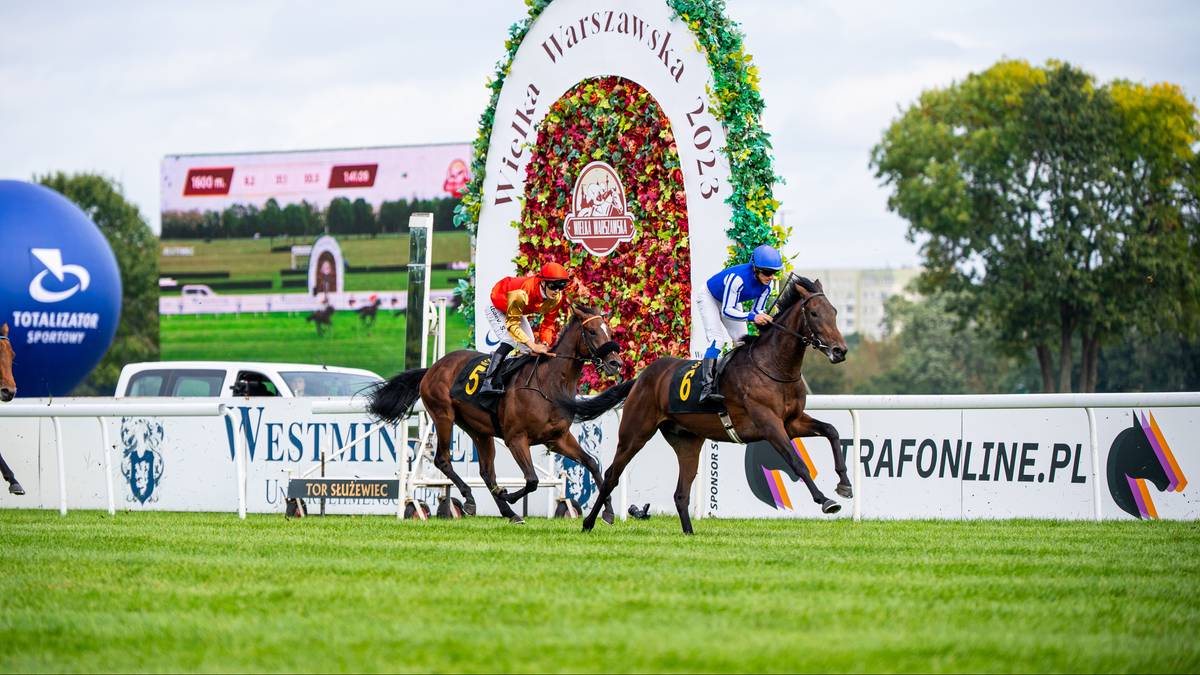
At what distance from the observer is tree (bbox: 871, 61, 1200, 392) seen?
146 ft

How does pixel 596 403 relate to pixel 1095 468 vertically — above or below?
above

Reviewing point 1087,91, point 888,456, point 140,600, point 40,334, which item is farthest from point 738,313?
point 1087,91

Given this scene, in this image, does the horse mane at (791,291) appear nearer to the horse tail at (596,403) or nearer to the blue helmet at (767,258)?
the blue helmet at (767,258)

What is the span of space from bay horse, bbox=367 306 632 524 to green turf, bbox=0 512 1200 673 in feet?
5.53

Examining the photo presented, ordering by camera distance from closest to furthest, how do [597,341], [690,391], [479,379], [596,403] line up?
[690,391]
[596,403]
[597,341]
[479,379]

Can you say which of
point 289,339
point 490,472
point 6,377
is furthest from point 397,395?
point 289,339

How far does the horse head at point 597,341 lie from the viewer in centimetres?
1130

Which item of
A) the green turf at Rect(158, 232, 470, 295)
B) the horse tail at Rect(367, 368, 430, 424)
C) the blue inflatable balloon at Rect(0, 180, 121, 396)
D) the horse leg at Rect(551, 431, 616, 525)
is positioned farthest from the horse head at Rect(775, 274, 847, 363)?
the green turf at Rect(158, 232, 470, 295)

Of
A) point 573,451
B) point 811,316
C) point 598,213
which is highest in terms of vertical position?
point 598,213

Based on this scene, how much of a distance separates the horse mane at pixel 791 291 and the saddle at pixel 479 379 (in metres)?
2.28

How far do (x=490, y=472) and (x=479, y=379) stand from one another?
0.78m

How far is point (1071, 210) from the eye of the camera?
45.2m

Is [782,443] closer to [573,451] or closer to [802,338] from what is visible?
→ [802,338]

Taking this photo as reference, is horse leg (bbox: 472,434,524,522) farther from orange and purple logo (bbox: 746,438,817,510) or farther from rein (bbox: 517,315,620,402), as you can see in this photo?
orange and purple logo (bbox: 746,438,817,510)
